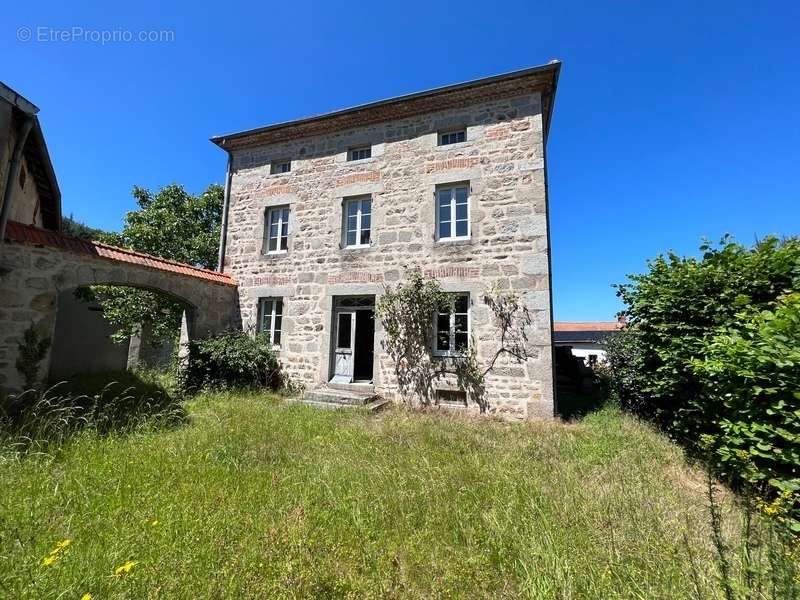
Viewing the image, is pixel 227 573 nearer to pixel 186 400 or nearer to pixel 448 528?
pixel 448 528

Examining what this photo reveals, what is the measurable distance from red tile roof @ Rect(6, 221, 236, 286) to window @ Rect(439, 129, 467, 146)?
278 inches

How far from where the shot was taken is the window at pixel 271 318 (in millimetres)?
9867

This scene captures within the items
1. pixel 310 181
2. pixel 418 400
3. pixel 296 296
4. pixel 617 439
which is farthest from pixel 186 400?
pixel 617 439

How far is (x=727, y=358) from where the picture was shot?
3670 millimetres

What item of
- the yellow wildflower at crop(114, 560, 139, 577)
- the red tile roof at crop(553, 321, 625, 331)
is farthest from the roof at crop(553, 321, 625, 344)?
the yellow wildflower at crop(114, 560, 139, 577)

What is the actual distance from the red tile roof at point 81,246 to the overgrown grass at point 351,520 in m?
3.66

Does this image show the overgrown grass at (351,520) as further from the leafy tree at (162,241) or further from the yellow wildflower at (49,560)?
the leafy tree at (162,241)

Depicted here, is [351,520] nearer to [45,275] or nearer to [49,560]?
[49,560]

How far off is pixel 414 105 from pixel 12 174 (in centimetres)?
798

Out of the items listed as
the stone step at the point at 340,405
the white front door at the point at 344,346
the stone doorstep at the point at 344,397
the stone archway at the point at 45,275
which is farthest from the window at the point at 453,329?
the stone archway at the point at 45,275

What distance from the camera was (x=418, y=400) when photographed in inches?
317

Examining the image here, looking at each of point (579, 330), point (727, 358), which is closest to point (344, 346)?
point (727, 358)

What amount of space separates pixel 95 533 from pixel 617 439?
6.50 m

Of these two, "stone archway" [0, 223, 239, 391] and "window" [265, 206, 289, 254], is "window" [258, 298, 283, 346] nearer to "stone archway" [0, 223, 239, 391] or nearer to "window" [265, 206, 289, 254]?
"window" [265, 206, 289, 254]
